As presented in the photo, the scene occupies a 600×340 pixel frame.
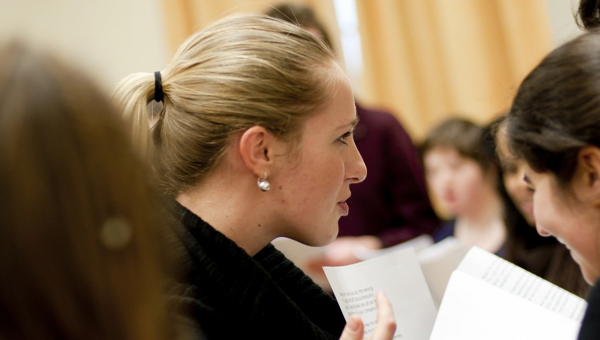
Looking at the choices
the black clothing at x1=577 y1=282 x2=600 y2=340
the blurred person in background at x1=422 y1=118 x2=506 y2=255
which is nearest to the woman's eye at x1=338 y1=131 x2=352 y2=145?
the black clothing at x1=577 y1=282 x2=600 y2=340

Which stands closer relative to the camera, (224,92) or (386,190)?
(224,92)

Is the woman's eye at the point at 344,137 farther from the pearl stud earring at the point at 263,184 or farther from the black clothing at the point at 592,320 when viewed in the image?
the black clothing at the point at 592,320

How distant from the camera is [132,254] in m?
0.44

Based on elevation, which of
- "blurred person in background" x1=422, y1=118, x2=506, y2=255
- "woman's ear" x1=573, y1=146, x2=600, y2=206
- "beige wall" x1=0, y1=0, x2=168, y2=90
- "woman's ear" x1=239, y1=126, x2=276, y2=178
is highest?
"beige wall" x1=0, y1=0, x2=168, y2=90

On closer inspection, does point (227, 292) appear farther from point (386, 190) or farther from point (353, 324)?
point (386, 190)

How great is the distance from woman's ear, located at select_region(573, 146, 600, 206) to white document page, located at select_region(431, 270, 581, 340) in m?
0.20

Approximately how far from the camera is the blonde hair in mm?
1067

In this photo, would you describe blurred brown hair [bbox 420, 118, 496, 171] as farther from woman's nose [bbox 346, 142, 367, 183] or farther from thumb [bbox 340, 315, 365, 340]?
thumb [bbox 340, 315, 365, 340]

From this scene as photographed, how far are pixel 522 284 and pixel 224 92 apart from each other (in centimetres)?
59

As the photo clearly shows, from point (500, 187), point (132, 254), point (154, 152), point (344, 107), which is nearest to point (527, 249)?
point (500, 187)

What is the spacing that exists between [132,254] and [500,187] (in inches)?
72.4

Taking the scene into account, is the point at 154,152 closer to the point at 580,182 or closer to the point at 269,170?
the point at 269,170

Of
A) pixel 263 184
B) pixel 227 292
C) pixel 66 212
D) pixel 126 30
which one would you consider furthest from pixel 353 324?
pixel 126 30

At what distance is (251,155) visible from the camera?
42.6 inches
